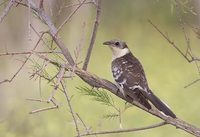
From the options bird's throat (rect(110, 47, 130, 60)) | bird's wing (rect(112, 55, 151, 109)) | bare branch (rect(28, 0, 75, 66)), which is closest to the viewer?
bare branch (rect(28, 0, 75, 66))

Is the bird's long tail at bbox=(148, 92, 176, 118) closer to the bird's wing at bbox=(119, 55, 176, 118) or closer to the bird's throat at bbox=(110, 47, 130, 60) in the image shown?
the bird's wing at bbox=(119, 55, 176, 118)

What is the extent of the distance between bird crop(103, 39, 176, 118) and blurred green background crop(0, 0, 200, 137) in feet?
0.96

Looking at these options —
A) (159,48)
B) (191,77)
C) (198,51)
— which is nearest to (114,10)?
(159,48)

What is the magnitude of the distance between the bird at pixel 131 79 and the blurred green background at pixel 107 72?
29 centimetres

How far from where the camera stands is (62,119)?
194 inches

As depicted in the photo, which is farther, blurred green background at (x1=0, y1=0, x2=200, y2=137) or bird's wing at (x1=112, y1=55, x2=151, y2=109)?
blurred green background at (x1=0, y1=0, x2=200, y2=137)

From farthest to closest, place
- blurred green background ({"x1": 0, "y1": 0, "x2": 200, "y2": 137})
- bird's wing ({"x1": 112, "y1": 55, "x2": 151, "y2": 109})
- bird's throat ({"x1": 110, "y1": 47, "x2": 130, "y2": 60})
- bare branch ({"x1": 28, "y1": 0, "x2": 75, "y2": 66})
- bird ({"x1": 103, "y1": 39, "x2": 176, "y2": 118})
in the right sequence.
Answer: blurred green background ({"x1": 0, "y1": 0, "x2": 200, "y2": 137})
bird's throat ({"x1": 110, "y1": 47, "x2": 130, "y2": 60})
bird's wing ({"x1": 112, "y1": 55, "x2": 151, "y2": 109})
bird ({"x1": 103, "y1": 39, "x2": 176, "y2": 118})
bare branch ({"x1": 28, "y1": 0, "x2": 75, "y2": 66})

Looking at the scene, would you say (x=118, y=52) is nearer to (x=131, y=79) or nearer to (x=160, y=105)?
(x=131, y=79)

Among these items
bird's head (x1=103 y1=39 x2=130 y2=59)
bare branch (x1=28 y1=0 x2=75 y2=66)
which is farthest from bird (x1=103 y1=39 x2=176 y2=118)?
bare branch (x1=28 y1=0 x2=75 y2=66)

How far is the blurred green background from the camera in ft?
15.0

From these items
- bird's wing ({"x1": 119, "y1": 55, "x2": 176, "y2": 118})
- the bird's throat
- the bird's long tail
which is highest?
the bird's throat

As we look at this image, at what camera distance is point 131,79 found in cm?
224

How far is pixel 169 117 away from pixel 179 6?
0.36 meters

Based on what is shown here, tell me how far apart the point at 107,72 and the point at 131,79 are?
175 inches
